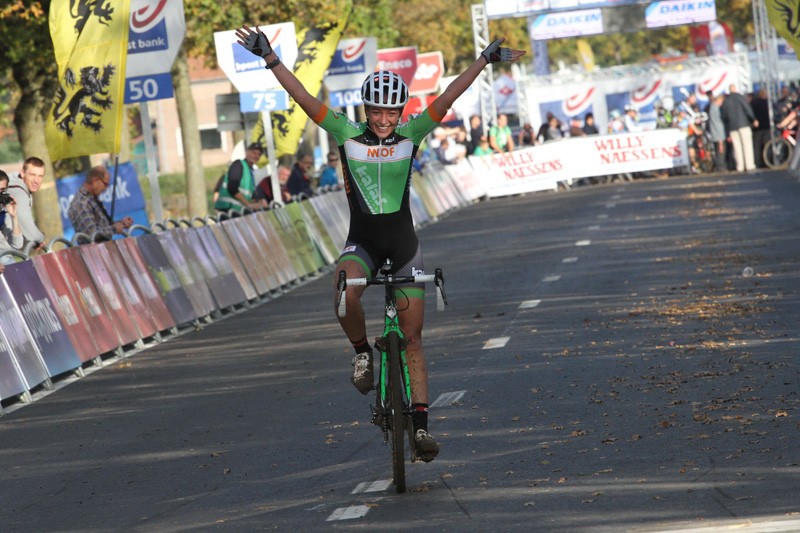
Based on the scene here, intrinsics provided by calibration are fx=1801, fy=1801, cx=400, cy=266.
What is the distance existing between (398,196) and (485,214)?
97.3 ft

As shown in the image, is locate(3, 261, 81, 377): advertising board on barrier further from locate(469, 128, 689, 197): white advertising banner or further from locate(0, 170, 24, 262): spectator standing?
locate(469, 128, 689, 197): white advertising banner

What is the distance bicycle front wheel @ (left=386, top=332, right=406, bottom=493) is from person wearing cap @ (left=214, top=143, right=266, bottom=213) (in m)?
16.4

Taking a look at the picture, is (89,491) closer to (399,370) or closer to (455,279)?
(399,370)

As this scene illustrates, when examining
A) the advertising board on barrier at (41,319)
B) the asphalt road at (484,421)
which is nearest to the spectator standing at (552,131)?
the asphalt road at (484,421)

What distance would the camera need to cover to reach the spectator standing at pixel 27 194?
17531mm

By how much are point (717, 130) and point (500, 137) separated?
5.73 meters

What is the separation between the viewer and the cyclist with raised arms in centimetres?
926

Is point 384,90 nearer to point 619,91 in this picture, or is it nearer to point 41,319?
point 41,319

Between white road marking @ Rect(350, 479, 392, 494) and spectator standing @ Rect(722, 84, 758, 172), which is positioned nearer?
white road marking @ Rect(350, 479, 392, 494)

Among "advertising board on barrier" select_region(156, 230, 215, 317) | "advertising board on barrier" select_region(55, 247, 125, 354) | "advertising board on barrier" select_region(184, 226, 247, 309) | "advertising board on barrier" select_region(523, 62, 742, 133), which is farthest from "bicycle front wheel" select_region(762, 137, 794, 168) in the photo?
"advertising board on barrier" select_region(55, 247, 125, 354)

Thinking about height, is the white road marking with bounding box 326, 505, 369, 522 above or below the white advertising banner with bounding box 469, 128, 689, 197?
above

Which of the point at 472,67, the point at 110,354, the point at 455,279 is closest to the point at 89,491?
the point at 472,67

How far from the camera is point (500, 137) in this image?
4762cm

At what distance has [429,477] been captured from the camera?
9250 mm
